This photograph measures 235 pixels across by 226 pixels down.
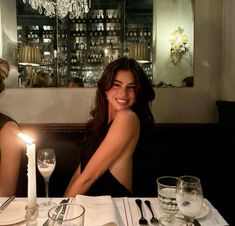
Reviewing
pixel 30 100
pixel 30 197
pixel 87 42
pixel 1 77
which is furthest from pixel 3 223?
pixel 87 42

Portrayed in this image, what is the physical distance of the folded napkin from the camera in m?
1.13

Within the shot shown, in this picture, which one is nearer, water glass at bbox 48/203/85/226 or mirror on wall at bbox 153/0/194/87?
water glass at bbox 48/203/85/226

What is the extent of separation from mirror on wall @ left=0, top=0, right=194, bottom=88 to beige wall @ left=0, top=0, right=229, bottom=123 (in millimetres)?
76

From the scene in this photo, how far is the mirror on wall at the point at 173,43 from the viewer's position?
291cm

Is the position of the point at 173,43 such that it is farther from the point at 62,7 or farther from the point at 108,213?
the point at 108,213

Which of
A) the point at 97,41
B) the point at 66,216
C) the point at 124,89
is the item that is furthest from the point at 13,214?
the point at 97,41

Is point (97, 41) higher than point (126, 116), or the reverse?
point (97, 41)

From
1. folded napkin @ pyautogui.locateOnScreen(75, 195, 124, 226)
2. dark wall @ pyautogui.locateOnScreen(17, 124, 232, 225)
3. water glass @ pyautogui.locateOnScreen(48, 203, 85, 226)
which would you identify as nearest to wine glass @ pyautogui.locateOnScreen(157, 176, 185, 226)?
folded napkin @ pyautogui.locateOnScreen(75, 195, 124, 226)

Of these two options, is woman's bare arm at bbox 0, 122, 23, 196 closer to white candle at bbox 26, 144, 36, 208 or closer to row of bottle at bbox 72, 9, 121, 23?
white candle at bbox 26, 144, 36, 208

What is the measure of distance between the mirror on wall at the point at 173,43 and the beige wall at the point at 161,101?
67 mm

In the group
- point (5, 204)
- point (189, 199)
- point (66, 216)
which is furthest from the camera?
point (5, 204)

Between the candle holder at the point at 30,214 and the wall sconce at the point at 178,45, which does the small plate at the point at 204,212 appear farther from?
the wall sconce at the point at 178,45

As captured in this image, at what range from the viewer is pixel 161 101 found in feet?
9.70

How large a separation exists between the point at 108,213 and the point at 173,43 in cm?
210
